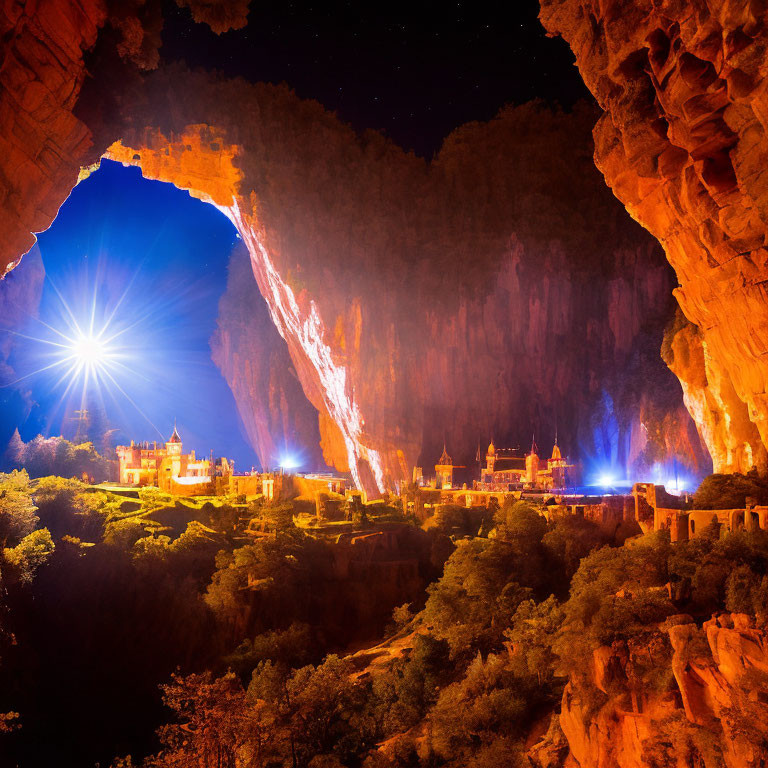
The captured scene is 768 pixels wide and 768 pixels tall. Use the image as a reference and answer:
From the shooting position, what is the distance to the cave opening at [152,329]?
52250 millimetres

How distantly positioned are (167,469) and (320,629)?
1626cm

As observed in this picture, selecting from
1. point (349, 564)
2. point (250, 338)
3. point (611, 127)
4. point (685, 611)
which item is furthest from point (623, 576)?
point (250, 338)

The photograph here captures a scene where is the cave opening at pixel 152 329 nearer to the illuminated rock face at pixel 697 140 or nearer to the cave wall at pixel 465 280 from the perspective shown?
the cave wall at pixel 465 280

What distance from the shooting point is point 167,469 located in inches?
1438

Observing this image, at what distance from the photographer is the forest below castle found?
44.5ft

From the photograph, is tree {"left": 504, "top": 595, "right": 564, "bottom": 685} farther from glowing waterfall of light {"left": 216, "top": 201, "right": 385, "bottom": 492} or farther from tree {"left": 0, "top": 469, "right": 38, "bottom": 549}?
glowing waterfall of light {"left": 216, "top": 201, "right": 385, "bottom": 492}

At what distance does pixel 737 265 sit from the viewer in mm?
9688

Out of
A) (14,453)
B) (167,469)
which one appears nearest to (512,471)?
(167,469)

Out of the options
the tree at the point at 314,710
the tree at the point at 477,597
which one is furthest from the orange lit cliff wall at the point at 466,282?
the tree at the point at 314,710

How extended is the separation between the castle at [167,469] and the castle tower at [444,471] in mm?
13067

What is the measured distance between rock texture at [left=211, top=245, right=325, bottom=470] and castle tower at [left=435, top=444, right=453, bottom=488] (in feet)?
61.6

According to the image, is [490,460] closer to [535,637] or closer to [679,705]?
[535,637]

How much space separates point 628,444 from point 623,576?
71.0 ft

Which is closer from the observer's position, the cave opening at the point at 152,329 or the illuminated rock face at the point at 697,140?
the illuminated rock face at the point at 697,140
